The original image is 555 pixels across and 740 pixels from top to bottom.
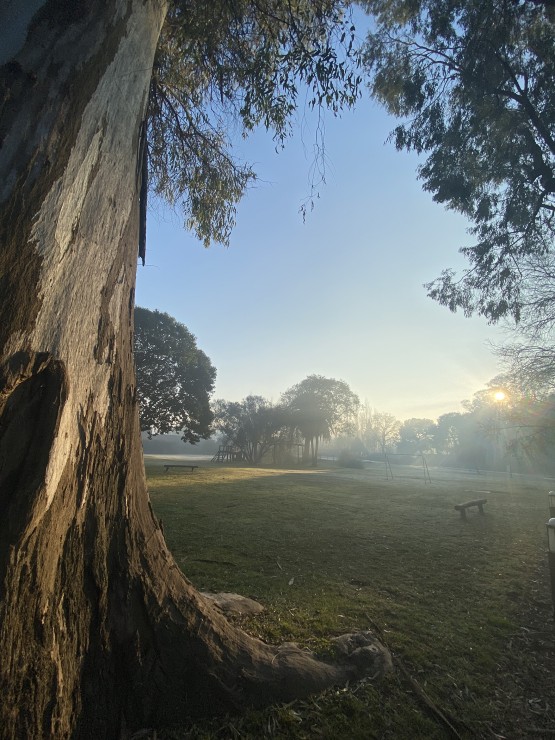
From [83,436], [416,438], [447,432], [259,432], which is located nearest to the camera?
[83,436]

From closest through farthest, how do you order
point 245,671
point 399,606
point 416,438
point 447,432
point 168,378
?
1. point 245,671
2. point 399,606
3. point 168,378
4. point 447,432
5. point 416,438

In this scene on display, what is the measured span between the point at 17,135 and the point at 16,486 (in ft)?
4.21

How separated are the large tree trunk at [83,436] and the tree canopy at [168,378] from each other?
835 inches

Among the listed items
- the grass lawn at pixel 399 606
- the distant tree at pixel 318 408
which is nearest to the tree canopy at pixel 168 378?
the grass lawn at pixel 399 606

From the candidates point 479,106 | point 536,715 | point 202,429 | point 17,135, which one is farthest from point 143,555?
point 202,429

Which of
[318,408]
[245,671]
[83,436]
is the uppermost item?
[318,408]

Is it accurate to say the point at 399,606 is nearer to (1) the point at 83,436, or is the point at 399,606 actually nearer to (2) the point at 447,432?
(1) the point at 83,436

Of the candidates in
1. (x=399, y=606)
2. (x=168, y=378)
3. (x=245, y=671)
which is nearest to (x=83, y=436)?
(x=245, y=671)

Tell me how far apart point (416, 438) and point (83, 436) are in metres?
82.4

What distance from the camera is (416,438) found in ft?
255

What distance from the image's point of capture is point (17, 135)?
141 centimetres

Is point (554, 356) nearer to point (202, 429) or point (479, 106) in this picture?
point (479, 106)

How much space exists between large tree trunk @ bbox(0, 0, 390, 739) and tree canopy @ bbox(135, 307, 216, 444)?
2120 centimetres

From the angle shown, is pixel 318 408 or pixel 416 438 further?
pixel 416 438
